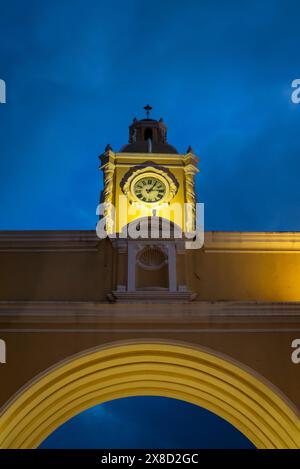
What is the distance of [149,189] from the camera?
16109 mm

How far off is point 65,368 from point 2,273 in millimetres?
3335

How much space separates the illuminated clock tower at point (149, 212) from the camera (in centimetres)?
1406

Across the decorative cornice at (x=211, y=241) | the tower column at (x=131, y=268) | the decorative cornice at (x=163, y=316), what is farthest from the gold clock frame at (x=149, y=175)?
the decorative cornice at (x=163, y=316)

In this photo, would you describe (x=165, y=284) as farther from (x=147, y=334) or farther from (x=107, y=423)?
(x=107, y=423)

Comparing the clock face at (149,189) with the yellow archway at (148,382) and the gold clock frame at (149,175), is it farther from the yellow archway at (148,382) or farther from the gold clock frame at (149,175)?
the yellow archway at (148,382)

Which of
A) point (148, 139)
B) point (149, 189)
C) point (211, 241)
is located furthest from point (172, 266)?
point (148, 139)

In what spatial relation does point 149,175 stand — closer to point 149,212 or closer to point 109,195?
point 149,212

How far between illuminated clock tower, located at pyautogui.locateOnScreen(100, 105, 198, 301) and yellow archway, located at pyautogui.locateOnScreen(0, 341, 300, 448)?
1460 mm

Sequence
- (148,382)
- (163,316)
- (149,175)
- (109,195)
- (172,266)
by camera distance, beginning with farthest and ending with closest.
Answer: (149,175)
(109,195)
(148,382)
(172,266)
(163,316)

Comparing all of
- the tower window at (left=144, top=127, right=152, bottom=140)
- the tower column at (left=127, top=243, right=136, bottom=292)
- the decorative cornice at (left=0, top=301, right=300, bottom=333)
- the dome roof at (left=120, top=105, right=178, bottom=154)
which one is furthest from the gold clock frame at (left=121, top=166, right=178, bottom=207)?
the decorative cornice at (left=0, top=301, right=300, bottom=333)

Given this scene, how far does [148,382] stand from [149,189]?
15.6ft

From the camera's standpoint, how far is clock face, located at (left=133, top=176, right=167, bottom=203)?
16.0 metres

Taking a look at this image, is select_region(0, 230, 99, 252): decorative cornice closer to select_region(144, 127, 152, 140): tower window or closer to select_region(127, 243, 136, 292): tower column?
select_region(127, 243, 136, 292): tower column
